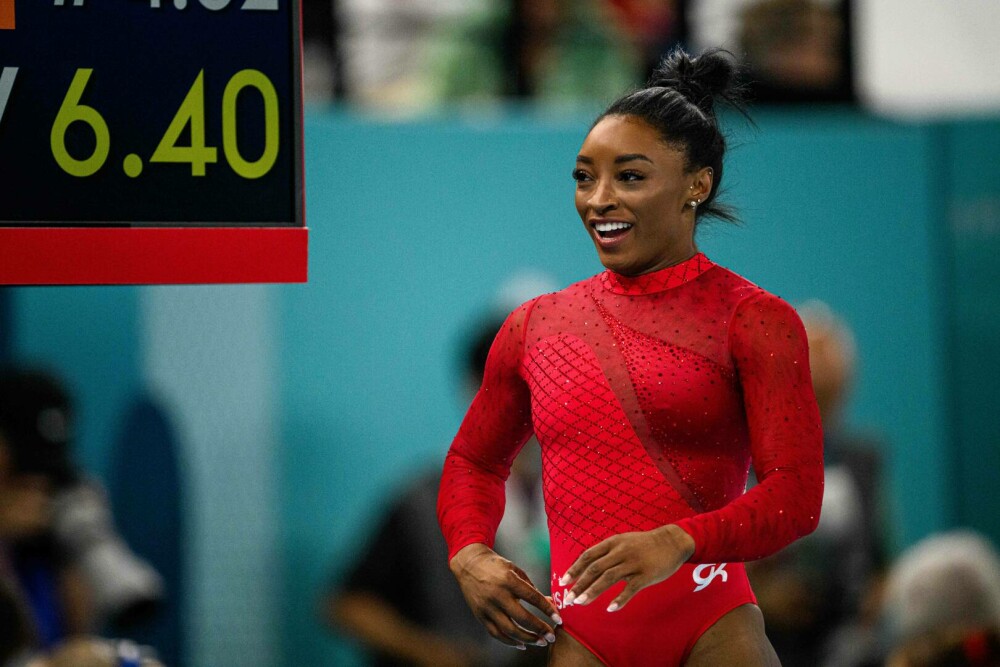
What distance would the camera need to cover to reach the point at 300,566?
3.84 meters

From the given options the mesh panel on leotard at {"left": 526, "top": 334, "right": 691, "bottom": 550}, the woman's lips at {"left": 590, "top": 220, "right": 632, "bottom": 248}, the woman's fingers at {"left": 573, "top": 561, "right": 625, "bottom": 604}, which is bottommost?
the woman's fingers at {"left": 573, "top": 561, "right": 625, "bottom": 604}

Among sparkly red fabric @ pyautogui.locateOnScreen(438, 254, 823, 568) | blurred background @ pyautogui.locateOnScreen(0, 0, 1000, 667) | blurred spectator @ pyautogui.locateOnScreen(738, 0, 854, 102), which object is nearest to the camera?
sparkly red fabric @ pyautogui.locateOnScreen(438, 254, 823, 568)

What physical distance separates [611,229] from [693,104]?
137 millimetres

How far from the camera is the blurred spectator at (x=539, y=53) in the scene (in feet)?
13.6

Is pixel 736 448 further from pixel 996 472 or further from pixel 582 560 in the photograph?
pixel 996 472

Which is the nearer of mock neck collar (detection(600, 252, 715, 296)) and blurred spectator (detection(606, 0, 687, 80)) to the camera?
mock neck collar (detection(600, 252, 715, 296))

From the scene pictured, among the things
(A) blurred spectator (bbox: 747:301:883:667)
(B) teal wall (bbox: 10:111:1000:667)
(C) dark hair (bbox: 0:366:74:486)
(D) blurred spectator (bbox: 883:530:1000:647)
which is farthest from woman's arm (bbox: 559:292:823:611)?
(B) teal wall (bbox: 10:111:1000:667)

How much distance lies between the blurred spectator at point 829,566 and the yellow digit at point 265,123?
89.3 inches

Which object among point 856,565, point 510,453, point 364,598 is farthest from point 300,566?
point 510,453

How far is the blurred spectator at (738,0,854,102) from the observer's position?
4.33 m

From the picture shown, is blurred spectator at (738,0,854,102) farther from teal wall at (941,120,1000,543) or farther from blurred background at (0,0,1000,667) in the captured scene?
teal wall at (941,120,1000,543)

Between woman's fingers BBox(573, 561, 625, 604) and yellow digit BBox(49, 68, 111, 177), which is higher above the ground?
yellow digit BBox(49, 68, 111, 177)

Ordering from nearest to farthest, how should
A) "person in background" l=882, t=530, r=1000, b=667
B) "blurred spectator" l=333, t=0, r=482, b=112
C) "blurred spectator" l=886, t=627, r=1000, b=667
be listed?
"blurred spectator" l=886, t=627, r=1000, b=667, "person in background" l=882, t=530, r=1000, b=667, "blurred spectator" l=333, t=0, r=482, b=112

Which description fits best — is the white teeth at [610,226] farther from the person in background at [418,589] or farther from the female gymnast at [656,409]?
the person in background at [418,589]
